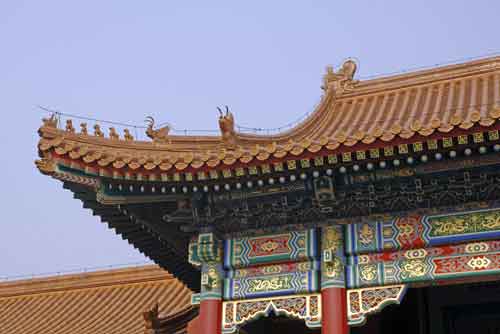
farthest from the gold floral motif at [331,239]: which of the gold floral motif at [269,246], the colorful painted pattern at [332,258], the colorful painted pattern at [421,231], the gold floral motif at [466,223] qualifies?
the gold floral motif at [466,223]

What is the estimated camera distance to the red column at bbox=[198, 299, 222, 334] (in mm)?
9734

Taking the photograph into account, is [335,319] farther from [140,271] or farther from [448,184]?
[140,271]

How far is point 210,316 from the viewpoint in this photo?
9.77m

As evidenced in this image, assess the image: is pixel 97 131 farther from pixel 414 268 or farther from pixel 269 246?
pixel 414 268

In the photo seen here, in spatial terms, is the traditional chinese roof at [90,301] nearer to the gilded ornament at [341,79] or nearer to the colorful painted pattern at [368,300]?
the gilded ornament at [341,79]

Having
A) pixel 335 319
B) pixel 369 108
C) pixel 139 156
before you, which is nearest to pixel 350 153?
pixel 335 319

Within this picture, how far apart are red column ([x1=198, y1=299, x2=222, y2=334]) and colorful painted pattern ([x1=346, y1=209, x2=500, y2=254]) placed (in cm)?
170

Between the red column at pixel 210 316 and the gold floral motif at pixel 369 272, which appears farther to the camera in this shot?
the red column at pixel 210 316

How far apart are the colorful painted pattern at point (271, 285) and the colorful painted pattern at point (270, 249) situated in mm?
184

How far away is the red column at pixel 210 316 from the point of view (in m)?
9.73

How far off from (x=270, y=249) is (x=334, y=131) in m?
2.70

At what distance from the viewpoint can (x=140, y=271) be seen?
19.1 m

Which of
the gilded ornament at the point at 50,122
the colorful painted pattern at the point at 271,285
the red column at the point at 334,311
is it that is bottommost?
the red column at the point at 334,311

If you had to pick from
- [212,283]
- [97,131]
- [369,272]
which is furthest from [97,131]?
[369,272]
